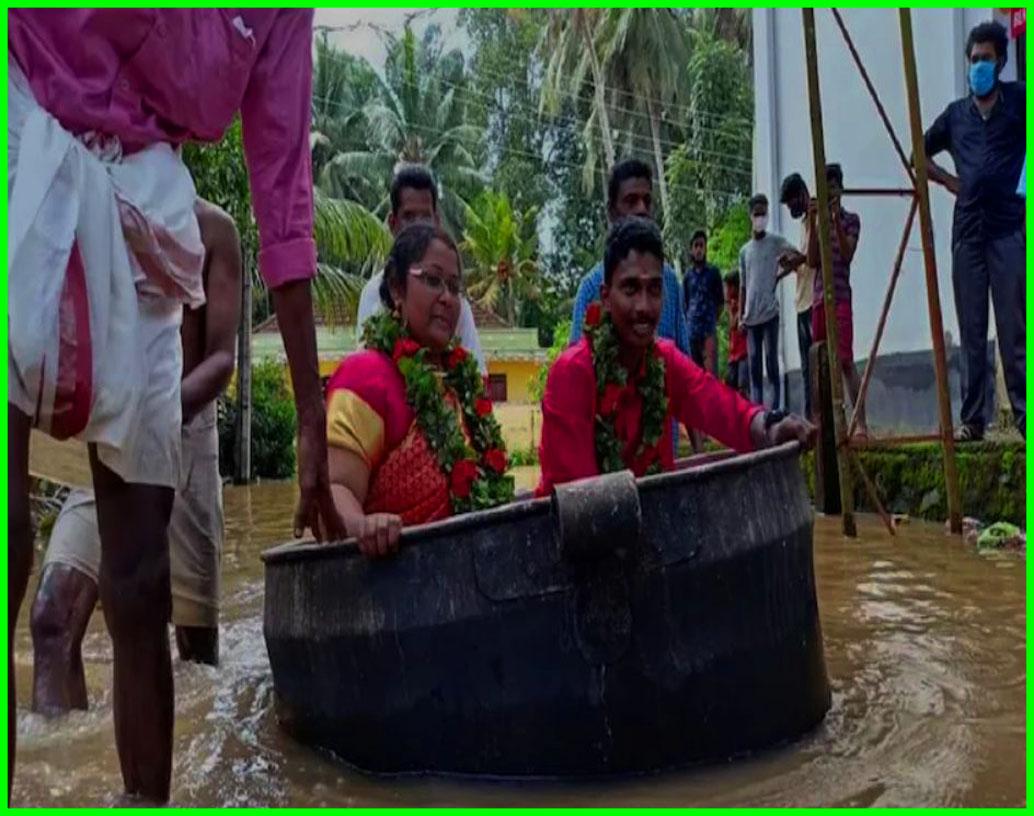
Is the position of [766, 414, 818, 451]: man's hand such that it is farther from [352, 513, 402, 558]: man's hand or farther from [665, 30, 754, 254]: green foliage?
[665, 30, 754, 254]: green foliage

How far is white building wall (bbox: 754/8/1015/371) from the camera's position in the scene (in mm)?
8672

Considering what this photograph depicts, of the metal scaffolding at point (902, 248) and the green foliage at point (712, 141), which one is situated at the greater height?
the green foliage at point (712, 141)

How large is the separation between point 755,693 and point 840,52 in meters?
9.35

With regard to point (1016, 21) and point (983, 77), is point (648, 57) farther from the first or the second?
point (983, 77)

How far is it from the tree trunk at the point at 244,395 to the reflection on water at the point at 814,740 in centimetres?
882

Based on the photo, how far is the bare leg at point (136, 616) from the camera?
2.04 meters

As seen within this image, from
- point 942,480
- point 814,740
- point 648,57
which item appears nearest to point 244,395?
point 942,480

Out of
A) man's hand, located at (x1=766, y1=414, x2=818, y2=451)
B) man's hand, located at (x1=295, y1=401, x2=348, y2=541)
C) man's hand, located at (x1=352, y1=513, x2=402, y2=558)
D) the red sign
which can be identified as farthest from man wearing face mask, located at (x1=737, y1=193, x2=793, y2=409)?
man's hand, located at (x1=295, y1=401, x2=348, y2=541)

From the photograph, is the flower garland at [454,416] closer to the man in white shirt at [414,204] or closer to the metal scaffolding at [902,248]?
the man in white shirt at [414,204]

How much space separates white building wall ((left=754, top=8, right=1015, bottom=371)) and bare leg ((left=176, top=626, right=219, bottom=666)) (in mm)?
6079

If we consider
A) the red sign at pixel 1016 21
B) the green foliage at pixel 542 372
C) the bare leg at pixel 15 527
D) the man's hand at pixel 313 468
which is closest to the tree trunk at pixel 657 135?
the green foliage at pixel 542 372

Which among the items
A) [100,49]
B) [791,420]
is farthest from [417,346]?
[100,49]

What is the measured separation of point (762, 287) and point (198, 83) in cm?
867

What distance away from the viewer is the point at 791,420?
3.33m
